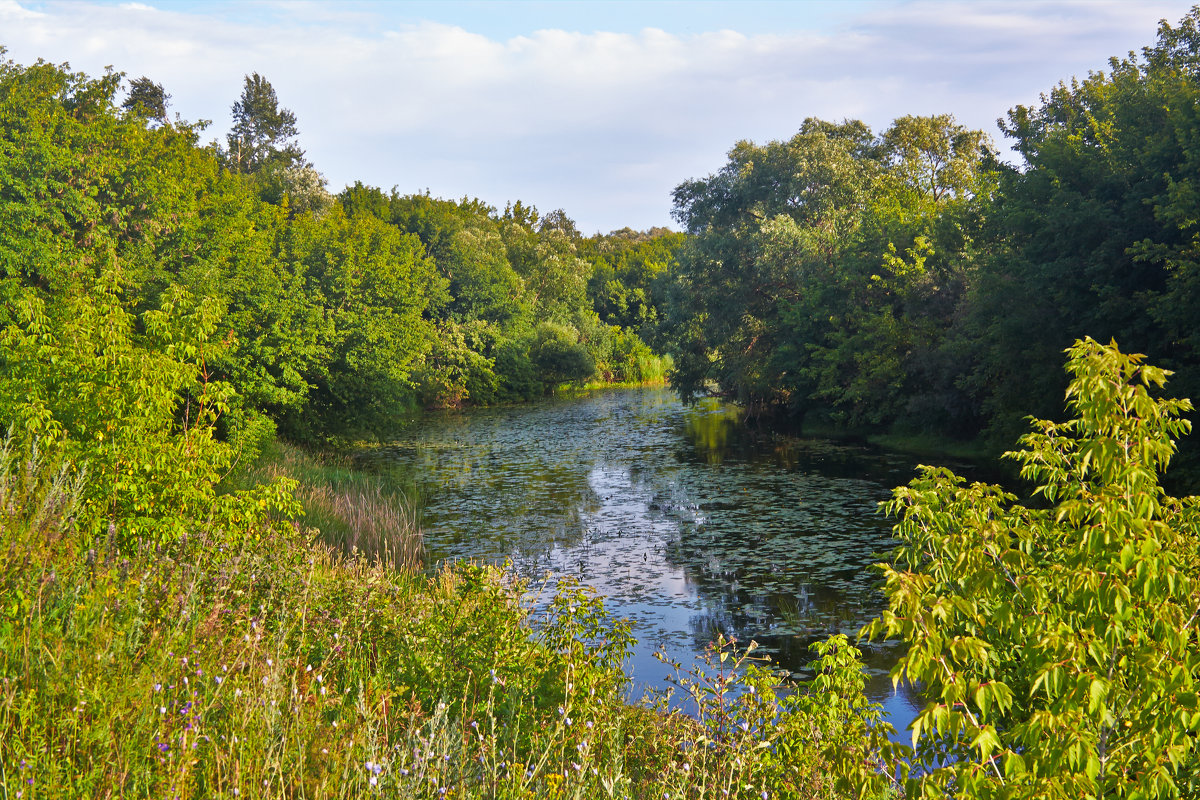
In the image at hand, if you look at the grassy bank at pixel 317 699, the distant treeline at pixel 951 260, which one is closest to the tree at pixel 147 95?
the distant treeline at pixel 951 260

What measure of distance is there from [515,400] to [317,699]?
189ft

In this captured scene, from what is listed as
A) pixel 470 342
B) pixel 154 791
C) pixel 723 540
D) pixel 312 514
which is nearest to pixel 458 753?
pixel 154 791

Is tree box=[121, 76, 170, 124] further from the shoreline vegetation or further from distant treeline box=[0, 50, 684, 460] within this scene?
distant treeline box=[0, 50, 684, 460]

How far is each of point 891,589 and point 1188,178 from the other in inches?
738

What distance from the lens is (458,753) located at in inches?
191

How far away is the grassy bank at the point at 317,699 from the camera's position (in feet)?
11.9

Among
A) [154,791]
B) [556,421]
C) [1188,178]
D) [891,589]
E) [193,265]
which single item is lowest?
→ [556,421]

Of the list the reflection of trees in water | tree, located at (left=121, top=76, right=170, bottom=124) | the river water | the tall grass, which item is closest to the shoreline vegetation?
the tall grass

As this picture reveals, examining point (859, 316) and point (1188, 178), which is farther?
point (859, 316)

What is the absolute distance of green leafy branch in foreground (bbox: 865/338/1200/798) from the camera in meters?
3.95

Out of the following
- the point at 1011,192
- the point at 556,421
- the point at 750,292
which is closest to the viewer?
the point at 1011,192

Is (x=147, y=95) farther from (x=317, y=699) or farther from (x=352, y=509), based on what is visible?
(x=317, y=699)

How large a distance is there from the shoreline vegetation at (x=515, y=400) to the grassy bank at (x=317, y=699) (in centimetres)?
4

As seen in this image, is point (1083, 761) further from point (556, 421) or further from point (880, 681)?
point (556, 421)
